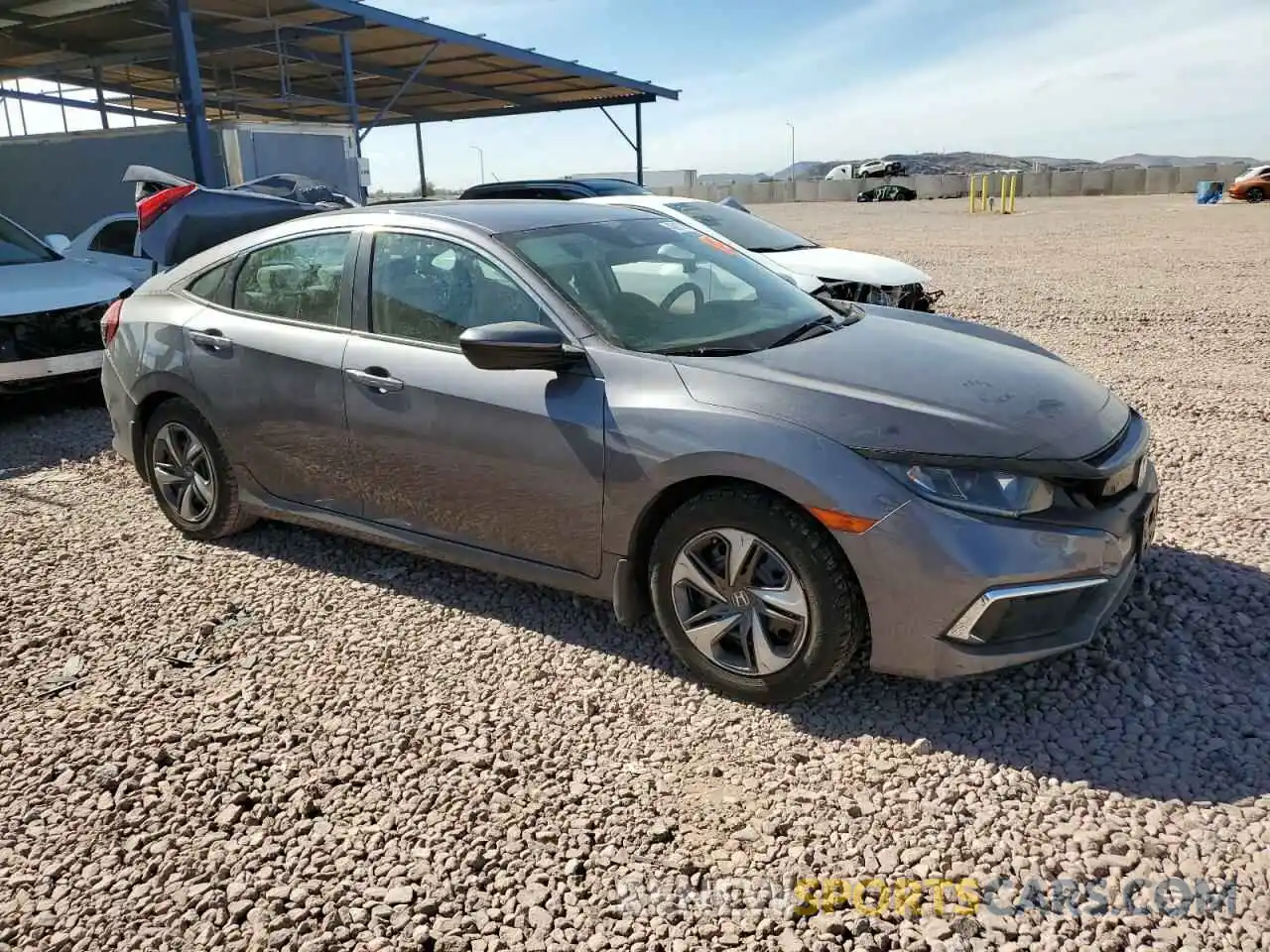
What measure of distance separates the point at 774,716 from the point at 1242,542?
252 centimetres

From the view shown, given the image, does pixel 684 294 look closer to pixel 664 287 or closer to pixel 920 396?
pixel 664 287

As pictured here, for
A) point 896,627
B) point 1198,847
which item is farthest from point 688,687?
point 1198,847

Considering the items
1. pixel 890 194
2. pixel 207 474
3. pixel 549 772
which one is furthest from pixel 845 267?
pixel 890 194

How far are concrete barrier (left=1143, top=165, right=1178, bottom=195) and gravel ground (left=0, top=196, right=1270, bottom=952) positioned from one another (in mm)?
52154

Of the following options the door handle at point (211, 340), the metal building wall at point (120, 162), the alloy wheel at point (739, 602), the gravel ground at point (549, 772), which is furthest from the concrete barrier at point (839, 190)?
the alloy wheel at point (739, 602)

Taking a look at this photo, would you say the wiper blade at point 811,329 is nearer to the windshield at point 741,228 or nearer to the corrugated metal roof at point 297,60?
the windshield at point 741,228

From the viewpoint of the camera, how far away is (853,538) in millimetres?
2984

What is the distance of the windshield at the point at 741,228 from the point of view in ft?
32.2

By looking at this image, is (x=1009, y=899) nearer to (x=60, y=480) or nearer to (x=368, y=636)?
(x=368, y=636)

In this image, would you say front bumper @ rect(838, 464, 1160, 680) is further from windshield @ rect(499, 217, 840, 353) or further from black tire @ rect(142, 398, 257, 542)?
black tire @ rect(142, 398, 257, 542)

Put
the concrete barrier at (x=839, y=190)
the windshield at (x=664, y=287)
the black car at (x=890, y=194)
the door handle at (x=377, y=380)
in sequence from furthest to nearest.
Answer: the concrete barrier at (x=839, y=190) → the black car at (x=890, y=194) → the door handle at (x=377, y=380) → the windshield at (x=664, y=287)

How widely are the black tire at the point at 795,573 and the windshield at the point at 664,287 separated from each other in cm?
66

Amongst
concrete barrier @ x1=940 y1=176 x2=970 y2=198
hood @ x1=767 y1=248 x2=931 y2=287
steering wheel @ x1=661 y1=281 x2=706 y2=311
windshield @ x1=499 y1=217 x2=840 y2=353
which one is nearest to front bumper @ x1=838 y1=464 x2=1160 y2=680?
windshield @ x1=499 y1=217 x2=840 y2=353

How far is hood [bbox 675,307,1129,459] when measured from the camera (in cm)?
306
